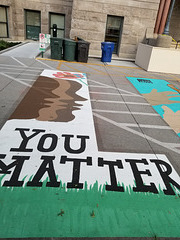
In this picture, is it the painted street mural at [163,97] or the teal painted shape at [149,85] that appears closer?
the painted street mural at [163,97]

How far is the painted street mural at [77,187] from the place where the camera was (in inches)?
93.0

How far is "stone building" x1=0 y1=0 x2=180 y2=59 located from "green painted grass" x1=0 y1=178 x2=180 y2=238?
46.8 feet

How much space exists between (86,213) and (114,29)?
1589 cm

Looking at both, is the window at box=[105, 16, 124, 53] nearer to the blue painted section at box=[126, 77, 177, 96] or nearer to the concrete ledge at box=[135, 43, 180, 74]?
the concrete ledge at box=[135, 43, 180, 74]

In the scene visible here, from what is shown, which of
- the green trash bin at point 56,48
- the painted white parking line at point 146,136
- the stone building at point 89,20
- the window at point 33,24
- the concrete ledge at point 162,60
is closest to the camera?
the painted white parking line at point 146,136

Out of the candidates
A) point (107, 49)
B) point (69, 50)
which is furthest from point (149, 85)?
point (69, 50)

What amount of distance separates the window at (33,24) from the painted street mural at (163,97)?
1307cm

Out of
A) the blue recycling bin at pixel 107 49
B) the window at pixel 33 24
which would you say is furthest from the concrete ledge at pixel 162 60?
the window at pixel 33 24

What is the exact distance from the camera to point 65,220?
240 centimetres

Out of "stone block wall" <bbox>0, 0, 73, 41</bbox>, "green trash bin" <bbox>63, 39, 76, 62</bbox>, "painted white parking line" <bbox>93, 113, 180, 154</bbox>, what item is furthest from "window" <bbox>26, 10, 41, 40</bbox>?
"painted white parking line" <bbox>93, 113, 180, 154</bbox>

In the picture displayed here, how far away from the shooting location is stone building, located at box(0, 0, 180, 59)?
1417 centimetres

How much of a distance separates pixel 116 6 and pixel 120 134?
13.6 metres

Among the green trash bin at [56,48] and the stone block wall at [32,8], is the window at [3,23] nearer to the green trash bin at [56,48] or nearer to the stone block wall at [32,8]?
the stone block wall at [32,8]

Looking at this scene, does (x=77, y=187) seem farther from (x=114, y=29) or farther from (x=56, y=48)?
(x=114, y=29)
